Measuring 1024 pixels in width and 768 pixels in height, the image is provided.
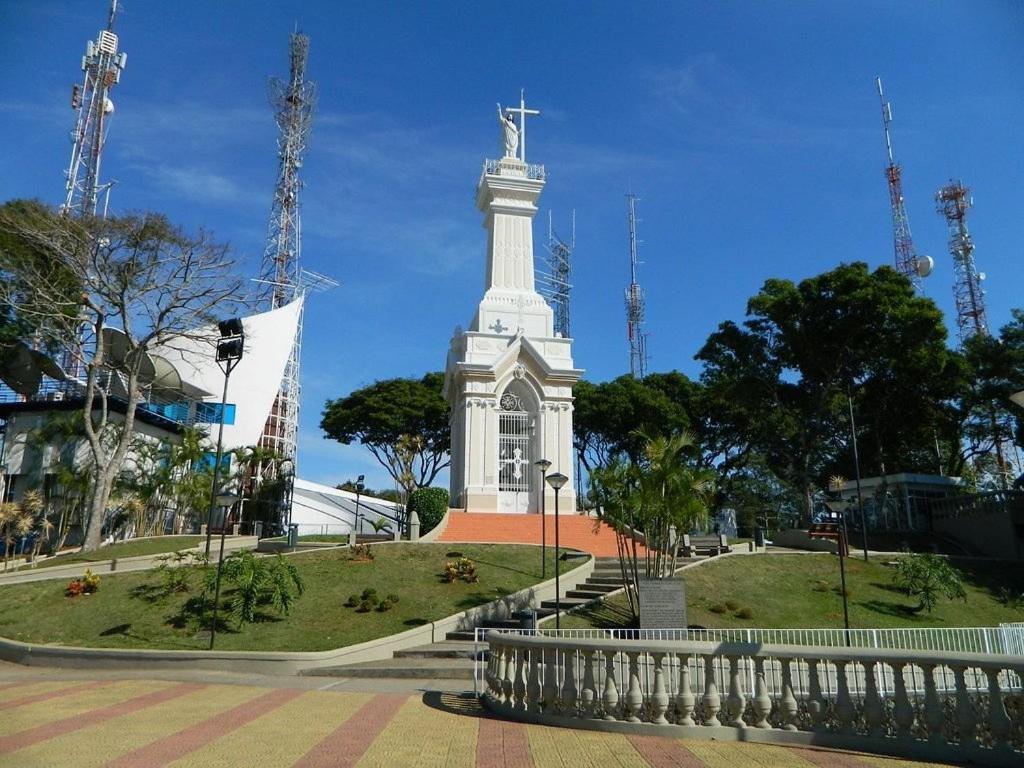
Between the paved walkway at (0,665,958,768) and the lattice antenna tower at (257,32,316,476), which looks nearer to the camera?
the paved walkway at (0,665,958,768)

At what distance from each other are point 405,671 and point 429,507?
14334mm

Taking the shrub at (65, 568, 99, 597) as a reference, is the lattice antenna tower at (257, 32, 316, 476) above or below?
above

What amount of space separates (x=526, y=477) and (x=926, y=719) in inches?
1037

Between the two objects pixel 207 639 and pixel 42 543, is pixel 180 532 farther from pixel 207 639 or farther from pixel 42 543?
pixel 207 639

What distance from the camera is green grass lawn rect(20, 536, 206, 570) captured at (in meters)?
26.0

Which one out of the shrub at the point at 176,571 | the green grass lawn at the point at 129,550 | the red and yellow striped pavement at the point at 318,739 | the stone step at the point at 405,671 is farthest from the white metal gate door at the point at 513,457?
the red and yellow striped pavement at the point at 318,739

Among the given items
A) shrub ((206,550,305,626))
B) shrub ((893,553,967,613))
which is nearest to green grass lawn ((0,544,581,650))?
shrub ((206,550,305,626))

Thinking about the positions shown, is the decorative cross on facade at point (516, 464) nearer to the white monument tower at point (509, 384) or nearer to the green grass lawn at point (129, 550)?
the white monument tower at point (509, 384)

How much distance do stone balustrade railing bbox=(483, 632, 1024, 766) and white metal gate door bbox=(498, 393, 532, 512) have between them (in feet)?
74.1

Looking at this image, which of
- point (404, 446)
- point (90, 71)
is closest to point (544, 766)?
point (404, 446)

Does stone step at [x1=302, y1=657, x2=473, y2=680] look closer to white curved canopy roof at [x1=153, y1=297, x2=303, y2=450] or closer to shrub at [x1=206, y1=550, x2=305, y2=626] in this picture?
shrub at [x1=206, y1=550, x2=305, y2=626]

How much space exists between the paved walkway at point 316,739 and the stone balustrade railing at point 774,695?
0.33 meters

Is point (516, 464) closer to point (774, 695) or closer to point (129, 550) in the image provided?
point (129, 550)

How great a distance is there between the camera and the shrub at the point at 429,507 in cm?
2939
